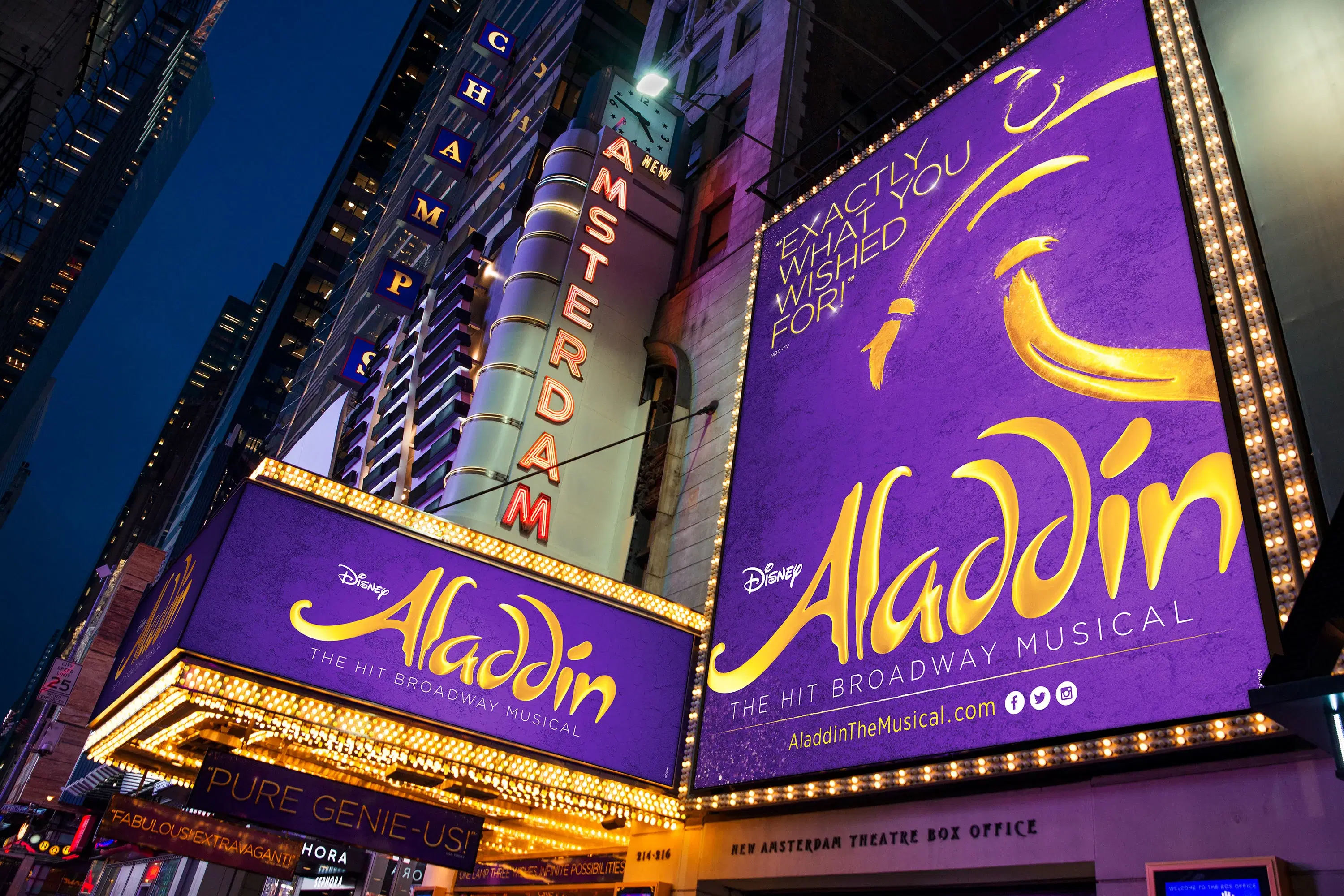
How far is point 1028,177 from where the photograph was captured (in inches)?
417

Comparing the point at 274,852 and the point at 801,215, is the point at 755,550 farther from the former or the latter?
the point at 274,852

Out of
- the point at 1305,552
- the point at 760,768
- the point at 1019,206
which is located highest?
the point at 1019,206

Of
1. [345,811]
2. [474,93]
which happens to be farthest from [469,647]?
[474,93]

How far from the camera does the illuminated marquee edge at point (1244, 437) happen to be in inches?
255

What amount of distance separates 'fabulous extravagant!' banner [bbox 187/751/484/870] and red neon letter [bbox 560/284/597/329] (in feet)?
31.1

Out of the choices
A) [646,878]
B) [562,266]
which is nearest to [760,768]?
[646,878]

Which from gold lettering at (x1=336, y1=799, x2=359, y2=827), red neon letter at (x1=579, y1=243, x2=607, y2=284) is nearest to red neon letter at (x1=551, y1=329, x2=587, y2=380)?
red neon letter at (x1=579, y1=243, x2=607, y2=284)

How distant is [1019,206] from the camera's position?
1051cm

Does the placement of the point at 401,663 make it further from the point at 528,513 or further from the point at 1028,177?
the point at 1028,177

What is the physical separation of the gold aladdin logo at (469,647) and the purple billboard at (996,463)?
5.53 ft

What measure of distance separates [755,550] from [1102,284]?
5290 millimetres

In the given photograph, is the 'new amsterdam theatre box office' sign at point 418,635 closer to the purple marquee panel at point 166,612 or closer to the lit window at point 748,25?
the purple marquee panel at point 166,612

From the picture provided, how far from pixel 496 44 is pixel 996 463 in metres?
33.8

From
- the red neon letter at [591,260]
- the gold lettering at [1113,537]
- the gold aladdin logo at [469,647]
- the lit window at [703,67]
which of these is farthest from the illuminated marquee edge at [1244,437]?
the lit window at [703,67]
